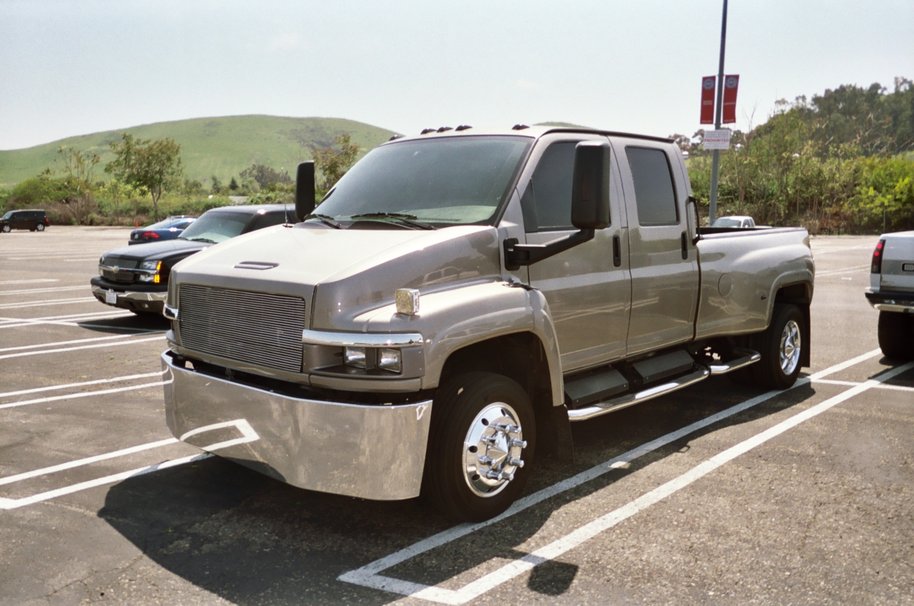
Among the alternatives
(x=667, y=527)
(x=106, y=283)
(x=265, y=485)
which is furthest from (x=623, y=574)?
(x=106, y=283)

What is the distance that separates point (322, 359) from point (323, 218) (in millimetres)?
1550

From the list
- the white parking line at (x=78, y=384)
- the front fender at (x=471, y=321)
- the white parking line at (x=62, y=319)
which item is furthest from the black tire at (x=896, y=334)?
the white parking line at (x=62, y=319)

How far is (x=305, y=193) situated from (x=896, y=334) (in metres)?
6.81

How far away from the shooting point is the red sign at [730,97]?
22812 mm

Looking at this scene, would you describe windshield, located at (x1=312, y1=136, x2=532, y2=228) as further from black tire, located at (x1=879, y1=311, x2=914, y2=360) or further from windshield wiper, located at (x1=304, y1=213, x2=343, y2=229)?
black tire, located at (x1=879, y1=311, x2=914, y2=360)

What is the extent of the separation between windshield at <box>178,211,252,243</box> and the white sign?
1299 cm

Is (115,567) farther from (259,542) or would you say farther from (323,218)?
(323,218)

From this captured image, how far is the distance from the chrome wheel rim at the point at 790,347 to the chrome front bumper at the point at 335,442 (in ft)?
15.9

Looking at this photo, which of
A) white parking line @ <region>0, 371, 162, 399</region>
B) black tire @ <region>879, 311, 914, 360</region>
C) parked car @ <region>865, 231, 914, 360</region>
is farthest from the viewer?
black tire @ <region>879, 311, 914, 360</region>

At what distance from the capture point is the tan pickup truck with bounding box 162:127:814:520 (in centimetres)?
396

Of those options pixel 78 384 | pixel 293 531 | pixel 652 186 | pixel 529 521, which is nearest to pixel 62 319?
pixel 78 384

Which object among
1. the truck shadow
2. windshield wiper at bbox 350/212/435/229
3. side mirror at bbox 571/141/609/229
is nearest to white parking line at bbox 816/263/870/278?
the truck shadow

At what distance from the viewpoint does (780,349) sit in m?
7.59

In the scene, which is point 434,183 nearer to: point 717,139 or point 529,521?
point 529,521
